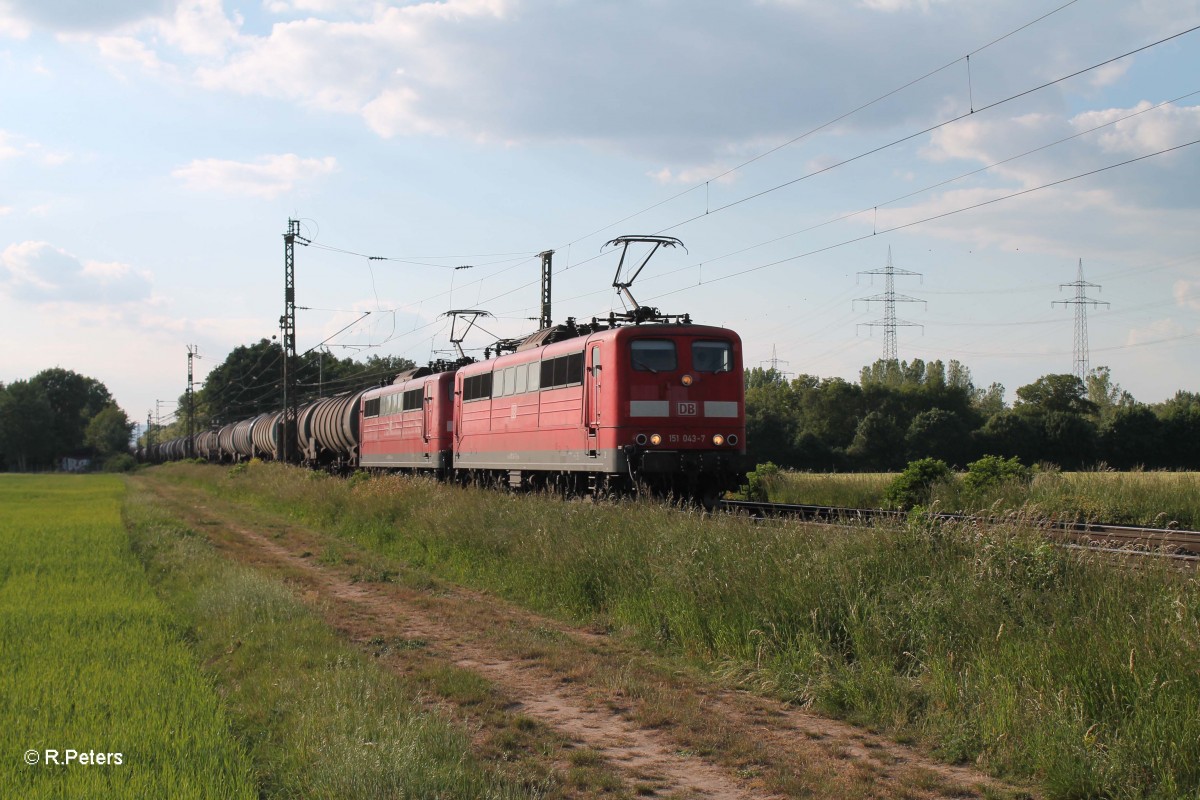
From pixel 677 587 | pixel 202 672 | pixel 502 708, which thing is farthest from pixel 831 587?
pixel 202 672

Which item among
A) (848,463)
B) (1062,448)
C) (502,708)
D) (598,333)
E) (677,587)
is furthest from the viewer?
(848,463)

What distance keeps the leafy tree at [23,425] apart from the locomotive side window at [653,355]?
381ft

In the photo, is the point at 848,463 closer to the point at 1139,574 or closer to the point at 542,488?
the point at 542,488

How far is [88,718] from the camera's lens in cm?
659

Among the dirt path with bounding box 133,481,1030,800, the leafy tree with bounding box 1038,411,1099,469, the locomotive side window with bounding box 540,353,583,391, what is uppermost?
the locomotive side window with bounding box 540,353,583,391

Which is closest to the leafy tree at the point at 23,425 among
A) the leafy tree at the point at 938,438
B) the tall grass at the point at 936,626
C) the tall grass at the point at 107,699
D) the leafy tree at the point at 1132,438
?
the leafy tree at the point at 938,438

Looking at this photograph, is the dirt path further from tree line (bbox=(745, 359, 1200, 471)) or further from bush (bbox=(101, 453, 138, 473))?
bush (bbox=(101, 453, 138, 473))

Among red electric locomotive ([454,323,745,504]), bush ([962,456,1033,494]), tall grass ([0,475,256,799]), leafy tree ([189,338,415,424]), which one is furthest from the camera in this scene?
leafy tree ([189,338,415,424])

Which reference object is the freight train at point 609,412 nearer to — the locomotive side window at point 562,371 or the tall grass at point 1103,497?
the locomotive side window at point 562,371

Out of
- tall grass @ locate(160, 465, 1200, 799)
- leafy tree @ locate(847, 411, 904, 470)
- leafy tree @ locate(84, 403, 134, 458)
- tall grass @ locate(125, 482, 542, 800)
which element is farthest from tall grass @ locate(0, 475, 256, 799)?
leafy tree @ locate(84, 403, 134, 458)

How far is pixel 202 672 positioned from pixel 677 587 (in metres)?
4.39

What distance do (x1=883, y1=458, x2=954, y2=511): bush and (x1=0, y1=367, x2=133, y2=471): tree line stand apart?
103m

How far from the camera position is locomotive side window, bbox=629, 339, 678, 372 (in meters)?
18.1

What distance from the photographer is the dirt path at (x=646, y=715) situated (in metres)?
6.04
